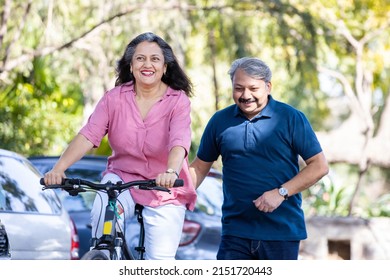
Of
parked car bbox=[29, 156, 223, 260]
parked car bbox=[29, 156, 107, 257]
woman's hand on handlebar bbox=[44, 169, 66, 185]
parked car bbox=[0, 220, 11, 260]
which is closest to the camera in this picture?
woman's hand on handlebar bbox=[44, 169, 66, 185]

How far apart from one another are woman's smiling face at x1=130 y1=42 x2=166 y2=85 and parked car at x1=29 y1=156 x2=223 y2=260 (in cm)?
332

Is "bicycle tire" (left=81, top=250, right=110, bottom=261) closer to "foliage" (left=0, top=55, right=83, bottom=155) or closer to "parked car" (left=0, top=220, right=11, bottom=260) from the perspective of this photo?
"parked car" (left=0, top=220, right=11, bottom=260)

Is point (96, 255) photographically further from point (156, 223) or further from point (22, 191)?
point (22, 191)

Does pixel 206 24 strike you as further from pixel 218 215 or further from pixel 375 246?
pixel 218 215

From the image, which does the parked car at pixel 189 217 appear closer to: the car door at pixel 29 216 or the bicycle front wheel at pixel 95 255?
the car door at pixel 29 216

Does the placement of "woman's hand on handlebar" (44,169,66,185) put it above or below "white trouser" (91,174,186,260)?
above

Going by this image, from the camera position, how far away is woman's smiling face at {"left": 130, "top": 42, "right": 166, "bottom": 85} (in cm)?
662

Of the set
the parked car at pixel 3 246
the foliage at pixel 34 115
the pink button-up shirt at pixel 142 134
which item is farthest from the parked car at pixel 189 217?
the foliage at pixel 34 115

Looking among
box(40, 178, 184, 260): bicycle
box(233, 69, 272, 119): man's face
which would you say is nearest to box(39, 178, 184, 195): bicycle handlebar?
box(40, 178, 184, 260): bicycle

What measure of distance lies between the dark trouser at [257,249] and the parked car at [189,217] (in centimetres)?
300

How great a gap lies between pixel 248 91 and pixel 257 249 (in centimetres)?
92

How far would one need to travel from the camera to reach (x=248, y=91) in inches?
268
